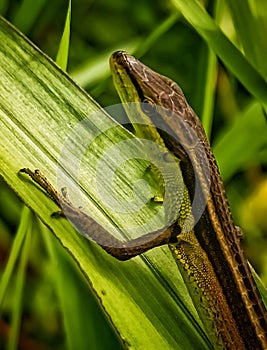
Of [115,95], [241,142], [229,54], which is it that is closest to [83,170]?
[229,54]

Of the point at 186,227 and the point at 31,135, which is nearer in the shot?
the point at 31,135

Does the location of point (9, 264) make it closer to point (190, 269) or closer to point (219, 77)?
point (190, 269)

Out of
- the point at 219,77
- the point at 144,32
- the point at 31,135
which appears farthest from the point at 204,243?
the point at 144,32

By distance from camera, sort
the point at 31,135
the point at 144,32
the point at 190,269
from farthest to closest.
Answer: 1. the point at 144,32
2. the point at 190,269
3. the point at 31,135

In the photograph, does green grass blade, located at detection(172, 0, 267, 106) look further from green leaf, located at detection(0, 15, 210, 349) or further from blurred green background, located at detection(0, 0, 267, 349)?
green leaf, located at detection(0, 15, 210, 349)

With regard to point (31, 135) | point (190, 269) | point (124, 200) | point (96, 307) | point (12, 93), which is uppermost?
point (12, 93)

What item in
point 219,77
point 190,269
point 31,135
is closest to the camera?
point 31,135

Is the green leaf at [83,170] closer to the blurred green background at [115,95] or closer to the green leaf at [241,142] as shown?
the blurred green background at [115,95]
